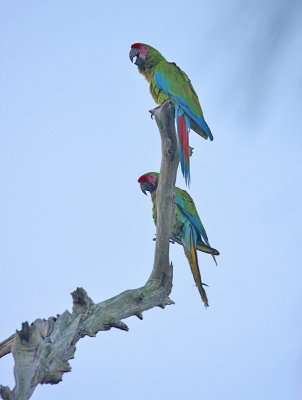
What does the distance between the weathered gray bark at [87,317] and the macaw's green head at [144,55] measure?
82.4 inches

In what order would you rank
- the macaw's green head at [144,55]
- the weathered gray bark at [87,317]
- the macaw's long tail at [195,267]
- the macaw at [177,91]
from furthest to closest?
the macaw's green head at [144,55]
the macaw at [177,91]
the macaw's long tail at [195,267]
the weathered gray bark at [87,317]

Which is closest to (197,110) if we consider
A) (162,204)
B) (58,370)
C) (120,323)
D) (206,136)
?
(206,136)

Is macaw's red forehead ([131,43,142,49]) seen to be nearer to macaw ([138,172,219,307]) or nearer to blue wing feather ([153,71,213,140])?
blue wing feather ([153,71,213,140])

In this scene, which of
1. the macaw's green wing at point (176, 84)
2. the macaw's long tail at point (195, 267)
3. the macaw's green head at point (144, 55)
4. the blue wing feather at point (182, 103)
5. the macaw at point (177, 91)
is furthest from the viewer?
the macaw's green head at point (144, 55)

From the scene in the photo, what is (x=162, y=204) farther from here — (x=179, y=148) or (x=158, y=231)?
(x=179, y=148)

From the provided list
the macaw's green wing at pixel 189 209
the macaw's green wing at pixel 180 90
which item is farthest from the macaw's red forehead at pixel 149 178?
the macaw's green wing at pixel 180 90

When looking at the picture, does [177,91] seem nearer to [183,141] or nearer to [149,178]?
[183,141]

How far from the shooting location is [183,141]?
20.5ft

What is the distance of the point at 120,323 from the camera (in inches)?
205

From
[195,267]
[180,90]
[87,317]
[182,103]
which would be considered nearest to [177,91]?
[180,90]

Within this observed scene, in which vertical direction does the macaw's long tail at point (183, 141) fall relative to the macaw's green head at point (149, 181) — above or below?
below

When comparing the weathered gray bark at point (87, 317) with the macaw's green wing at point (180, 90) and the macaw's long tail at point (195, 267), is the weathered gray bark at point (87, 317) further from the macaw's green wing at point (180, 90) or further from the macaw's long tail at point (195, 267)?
the macaw's green wing at point (180, 90)

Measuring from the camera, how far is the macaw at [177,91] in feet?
20.8

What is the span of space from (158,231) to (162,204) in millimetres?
211
